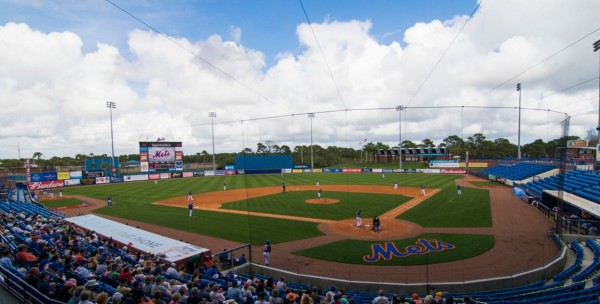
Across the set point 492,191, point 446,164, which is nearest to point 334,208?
point 492,191

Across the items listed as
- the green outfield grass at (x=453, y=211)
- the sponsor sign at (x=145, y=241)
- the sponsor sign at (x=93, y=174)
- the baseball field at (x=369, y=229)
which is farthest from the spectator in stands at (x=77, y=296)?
the sponsor sign at (x=93, y=174)

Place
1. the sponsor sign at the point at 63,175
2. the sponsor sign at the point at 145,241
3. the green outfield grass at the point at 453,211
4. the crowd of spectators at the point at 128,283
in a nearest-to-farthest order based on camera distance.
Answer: the crowd of spectators at the point at 128,283 → the sponsor sign at the point at 145,241 → the green outfield grass at the point at 453,211 → the sponsor sign at the point at 63,175

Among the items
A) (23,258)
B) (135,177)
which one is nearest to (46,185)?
(135,177)

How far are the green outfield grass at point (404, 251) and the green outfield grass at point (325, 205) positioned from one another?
6.95 metres

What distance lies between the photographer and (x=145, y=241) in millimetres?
15469

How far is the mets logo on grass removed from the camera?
16.2m

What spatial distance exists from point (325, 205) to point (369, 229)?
9.69 m

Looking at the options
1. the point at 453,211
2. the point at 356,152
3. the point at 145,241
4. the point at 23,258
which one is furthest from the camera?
the point at 356,152

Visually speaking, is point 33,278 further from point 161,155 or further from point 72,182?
point 161,155

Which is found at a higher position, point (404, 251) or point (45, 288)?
point (45, 288)

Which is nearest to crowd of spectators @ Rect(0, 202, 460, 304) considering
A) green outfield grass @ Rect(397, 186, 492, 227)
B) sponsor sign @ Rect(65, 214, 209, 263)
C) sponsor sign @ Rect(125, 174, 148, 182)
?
sponsor sign @ Rect(65, 214, 209, 263)

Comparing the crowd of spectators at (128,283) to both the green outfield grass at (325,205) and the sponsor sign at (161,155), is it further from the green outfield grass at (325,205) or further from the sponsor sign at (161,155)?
the sponsor sign at (161,155)

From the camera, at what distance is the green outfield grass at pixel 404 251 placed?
1566 cm

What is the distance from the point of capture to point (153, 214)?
94.4 ft
